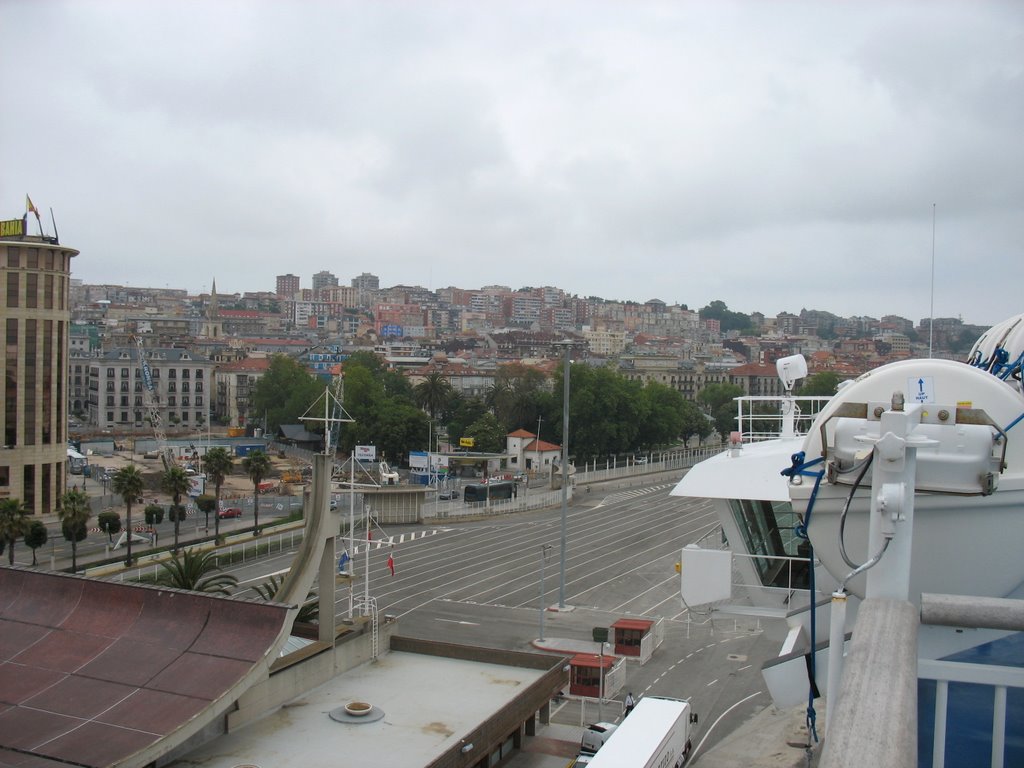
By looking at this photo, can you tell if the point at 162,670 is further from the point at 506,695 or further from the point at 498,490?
the point at 498,490

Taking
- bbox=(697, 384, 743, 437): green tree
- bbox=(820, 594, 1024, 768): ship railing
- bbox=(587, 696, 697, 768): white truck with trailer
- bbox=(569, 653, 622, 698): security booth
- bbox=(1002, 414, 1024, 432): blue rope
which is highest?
bbox=(1002, 414, 1024, 432): blue rope

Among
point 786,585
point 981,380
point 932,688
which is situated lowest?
point 786,585

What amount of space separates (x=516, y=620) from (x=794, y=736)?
15984 mm

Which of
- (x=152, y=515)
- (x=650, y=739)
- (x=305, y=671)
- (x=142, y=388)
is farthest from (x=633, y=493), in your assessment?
(x=142, y=388)

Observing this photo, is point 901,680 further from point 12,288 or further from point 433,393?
point 433,393

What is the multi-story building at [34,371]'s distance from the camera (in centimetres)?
4662

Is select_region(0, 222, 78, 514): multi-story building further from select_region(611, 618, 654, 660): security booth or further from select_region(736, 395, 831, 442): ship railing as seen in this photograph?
select_region(736, 395, 831, 442): ship railing

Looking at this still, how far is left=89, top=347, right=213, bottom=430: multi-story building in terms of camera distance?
97.8 m

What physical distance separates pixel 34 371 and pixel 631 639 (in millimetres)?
34576

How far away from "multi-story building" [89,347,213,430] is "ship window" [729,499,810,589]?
93447mm

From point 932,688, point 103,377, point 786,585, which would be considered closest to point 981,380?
point 932,688

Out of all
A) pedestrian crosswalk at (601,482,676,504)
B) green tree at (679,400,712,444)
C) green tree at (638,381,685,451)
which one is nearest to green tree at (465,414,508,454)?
green tree at (638,381,685,451)

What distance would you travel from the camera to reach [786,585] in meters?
12.4

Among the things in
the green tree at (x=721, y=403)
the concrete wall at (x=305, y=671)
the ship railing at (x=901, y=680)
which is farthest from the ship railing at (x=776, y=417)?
the green tree at (x=721, y=403)
